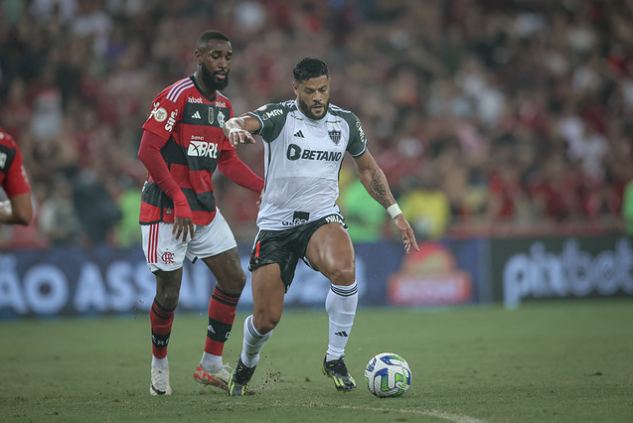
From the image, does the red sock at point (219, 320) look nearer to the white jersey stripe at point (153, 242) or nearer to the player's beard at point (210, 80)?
the white jersey stripe at point (153, 242)

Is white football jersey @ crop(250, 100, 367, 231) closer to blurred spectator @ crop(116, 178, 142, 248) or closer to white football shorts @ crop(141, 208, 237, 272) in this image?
white football shorts @ crop(141, 208, 237, 272)

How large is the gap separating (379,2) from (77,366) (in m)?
13.9

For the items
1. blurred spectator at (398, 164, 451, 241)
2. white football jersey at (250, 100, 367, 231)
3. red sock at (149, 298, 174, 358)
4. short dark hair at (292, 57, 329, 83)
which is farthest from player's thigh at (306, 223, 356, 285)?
blurred spectator at (398, 164, 451, 241)

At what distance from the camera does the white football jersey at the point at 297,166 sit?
7418 millimetres

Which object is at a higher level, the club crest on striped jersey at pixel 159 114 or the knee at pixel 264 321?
the club crest on striped jersey at pixel 159 114

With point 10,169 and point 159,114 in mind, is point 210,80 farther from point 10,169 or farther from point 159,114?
point 10,169

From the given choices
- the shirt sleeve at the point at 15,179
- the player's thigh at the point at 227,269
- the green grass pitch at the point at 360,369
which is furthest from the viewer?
the player's thigh at the point at 227,269

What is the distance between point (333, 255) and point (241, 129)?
132 centimetres

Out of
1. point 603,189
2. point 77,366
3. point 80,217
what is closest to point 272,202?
point 77,366

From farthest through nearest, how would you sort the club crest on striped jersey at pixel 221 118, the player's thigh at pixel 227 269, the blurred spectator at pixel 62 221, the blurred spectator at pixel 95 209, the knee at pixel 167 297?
1. the blurred spectator at pixel 95 209
2. the blurred spectator at pixel 62 221
3. the player's thigh at pixel 227 269
4. the club crest on striped jersey at pixel 221 118
5. the knee at pixel 167 297

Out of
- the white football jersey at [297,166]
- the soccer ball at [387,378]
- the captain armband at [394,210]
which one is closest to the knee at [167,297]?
the white football jersey at [297,166]

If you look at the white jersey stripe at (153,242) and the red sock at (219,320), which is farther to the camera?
the red sock at (219,320)

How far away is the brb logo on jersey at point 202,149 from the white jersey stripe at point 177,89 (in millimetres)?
418

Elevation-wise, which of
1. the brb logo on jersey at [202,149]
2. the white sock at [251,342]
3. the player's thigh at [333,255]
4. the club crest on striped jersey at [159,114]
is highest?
the club crest on striped jersey at [159,114]
